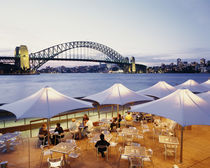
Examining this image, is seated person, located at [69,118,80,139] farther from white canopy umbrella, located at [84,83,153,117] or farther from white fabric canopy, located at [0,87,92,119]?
white canopy umbrella, located at [84,83,153,117]

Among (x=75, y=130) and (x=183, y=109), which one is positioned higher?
(x=183, y=109)

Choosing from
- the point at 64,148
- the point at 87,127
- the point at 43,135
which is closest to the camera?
the point at 64,148

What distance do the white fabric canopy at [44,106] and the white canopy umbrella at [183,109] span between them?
2252 mm

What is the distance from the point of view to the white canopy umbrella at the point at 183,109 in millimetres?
3872

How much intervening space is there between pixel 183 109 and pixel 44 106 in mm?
3730

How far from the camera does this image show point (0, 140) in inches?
206

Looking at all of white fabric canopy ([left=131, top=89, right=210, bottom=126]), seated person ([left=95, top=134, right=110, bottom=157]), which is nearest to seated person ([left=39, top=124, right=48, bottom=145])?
seated person ([left=95, top=134, right=110, bottom=157])

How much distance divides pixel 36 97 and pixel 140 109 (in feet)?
10.4

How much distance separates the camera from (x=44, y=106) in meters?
4.89

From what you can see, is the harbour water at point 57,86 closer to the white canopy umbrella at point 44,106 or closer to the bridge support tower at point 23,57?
the white canopy umbrella at point 44,106

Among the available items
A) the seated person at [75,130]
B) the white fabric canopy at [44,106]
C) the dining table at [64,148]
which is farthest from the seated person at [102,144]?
the seated person at [75,130]

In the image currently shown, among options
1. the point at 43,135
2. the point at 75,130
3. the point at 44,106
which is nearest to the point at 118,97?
the point at 75,130

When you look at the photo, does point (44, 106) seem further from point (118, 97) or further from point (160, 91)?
point (160, 91)

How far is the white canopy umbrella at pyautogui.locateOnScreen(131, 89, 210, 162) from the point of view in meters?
3.87
